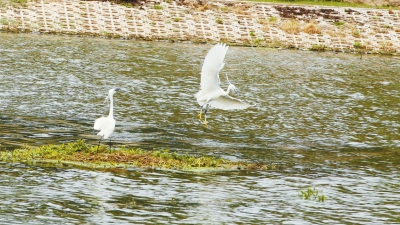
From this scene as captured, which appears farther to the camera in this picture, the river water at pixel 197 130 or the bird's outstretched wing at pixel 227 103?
the bird's outstretched wing at pixel 227 103

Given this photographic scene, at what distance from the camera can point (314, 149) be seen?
22.1m

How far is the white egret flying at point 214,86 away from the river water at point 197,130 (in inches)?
40.2

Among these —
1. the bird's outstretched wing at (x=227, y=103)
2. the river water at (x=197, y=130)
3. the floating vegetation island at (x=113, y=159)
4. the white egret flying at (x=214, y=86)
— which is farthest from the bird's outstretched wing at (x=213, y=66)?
the floating vegetation island at (x=113, y=159)

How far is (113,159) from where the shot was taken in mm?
18375

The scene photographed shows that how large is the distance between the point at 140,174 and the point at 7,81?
13.5 m

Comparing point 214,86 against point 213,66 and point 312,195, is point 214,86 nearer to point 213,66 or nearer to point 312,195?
point 213,66

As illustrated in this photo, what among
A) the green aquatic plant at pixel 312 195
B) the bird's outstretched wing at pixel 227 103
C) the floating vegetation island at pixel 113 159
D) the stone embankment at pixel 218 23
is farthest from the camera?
the stone embankment at pixel 218 23

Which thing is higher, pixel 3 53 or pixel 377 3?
pixel 377 3

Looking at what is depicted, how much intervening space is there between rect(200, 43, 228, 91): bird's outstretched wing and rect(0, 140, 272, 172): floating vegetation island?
237 cm

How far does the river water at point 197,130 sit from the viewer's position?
1538 centimetres

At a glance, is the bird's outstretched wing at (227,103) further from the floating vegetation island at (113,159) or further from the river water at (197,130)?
the floating vegetation island at (113,159)

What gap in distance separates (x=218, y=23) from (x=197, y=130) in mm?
24438

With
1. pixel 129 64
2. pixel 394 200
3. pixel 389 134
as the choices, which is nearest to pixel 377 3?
pixel 129 64

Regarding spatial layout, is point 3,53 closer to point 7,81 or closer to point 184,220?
point 7,81
